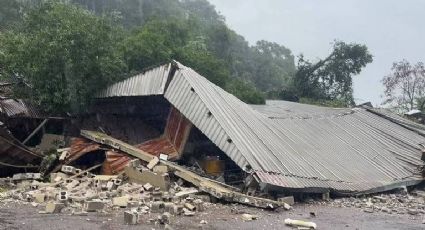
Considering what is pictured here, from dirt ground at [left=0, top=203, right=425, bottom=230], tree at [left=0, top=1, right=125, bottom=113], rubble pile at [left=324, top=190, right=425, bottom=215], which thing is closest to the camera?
dirt ground at [left=0, top=203, right=425, bottom=230]

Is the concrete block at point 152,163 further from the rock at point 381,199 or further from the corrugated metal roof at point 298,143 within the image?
the rock at point 381,199

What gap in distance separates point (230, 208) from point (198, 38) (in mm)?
26952

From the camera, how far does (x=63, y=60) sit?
18.4 m

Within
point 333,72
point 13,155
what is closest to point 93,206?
point 13,155

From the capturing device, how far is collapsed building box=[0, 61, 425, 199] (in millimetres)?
14625

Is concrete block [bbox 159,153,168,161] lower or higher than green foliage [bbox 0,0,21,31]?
lower

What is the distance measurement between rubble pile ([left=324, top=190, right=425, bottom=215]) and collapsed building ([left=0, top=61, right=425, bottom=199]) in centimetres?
37

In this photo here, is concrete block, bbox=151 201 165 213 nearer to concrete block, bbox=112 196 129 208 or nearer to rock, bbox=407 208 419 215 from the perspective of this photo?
concrete block, bbox=112 196 129 208

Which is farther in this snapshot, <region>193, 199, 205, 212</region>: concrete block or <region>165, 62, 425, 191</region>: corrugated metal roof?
<region>165, 62, 425, 191</region>: corrugated metal roof

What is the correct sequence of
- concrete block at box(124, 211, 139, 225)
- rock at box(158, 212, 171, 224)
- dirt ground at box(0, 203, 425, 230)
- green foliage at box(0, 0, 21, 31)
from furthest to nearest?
1. green foliage at box(0, 0, 21, 31)
2. rock at box(158, 212, 171, 224)
3. concrete block at box(124, 211, 139, 225)
4. dirt ground at box(0, 203, 425, 230)

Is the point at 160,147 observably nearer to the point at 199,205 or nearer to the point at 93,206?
the point at 199,205

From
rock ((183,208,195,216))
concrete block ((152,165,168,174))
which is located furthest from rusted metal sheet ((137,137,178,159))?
rock ((183,208,195,216))

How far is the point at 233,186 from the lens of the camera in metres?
14.8

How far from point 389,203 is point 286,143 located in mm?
3789
